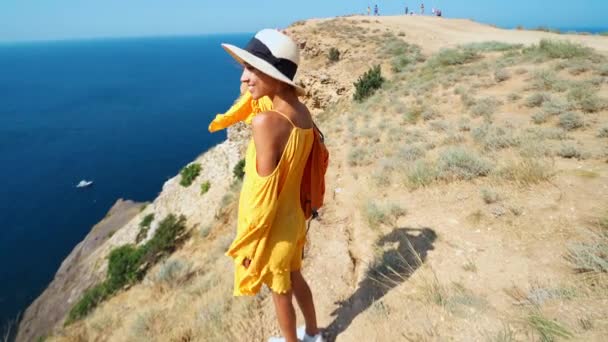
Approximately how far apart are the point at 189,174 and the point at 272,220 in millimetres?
16986

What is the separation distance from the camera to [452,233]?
3.59 meters

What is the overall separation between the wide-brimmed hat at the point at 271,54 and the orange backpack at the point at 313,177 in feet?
1.84

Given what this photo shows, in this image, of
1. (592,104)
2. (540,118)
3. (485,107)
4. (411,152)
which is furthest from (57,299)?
(592,104)

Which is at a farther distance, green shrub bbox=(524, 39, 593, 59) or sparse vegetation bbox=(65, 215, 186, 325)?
green shrub bbox=(524, 39, 593, 59)

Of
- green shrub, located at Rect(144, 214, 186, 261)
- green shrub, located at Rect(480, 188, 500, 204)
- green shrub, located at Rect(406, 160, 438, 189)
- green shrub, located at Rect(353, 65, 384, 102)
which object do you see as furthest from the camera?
green shrub, located at Rect(353, 65, 384, 102)

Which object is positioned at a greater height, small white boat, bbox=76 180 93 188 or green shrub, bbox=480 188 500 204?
green shrub, bbox=480 188 500 204

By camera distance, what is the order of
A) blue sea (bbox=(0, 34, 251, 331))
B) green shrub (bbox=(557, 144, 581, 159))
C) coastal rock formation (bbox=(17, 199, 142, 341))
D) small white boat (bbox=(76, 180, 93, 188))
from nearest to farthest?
1. green shrub (bbox=(557, 144, 581, 159))
2. coastal rock formation (bbox=(17, 199, 142, 341))
3. blue sea (bbox=(0, 34, 251, 331))
4. small white boat (bbox=(76, 180, 93, 188))

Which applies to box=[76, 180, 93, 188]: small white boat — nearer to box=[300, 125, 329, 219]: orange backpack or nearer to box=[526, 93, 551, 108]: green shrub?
box=[526, 93, 551, 108]: green shrub

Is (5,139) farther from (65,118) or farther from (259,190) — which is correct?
(259,190)

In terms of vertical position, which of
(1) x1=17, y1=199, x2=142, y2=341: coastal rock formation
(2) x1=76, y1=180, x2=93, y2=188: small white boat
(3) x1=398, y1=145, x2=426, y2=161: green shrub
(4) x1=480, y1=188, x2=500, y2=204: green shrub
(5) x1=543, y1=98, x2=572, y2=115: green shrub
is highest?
(5) x1=543, y1=98, x2=572, y2=115: green shrub

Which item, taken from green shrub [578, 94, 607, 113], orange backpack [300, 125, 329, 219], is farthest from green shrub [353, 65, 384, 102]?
orange backpack [300, 125, 329, 219]

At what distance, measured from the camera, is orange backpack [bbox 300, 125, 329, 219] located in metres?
2.16

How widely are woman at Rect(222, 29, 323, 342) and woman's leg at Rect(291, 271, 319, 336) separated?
0.13 meters

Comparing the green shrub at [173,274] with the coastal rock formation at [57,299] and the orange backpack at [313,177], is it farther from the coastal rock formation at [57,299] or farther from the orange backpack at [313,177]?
the coastal rock formation at [57,299]
